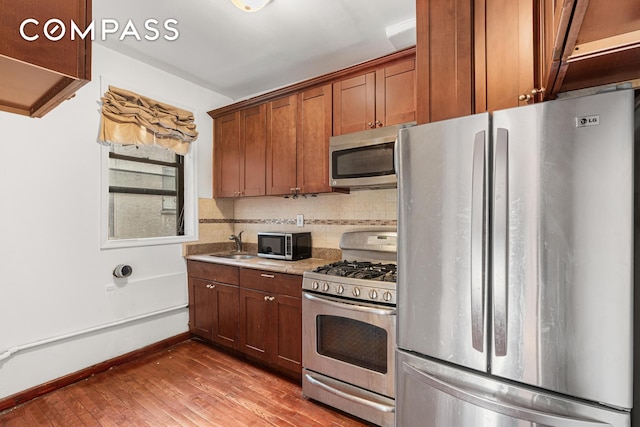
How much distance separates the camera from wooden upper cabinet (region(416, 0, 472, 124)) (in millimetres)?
1560

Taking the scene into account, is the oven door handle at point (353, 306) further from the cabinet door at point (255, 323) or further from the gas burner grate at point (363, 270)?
the cabinet door at point (255, 323)

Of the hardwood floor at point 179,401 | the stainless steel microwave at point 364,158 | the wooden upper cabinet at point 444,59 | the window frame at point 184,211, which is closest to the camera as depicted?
the wooden upper cabinet at point 444,59

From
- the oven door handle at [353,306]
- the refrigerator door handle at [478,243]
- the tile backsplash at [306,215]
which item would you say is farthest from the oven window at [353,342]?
the tile backsplash at [306,215]

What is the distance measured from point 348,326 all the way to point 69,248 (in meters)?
2.24

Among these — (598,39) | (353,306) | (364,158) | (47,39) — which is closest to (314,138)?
(364,158)

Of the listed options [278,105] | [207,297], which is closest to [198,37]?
[278,105]

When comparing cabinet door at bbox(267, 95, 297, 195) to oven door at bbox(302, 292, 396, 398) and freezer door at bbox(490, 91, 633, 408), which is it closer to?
oven door at bbox(302, 292, 396, 398)

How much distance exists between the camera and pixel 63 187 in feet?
7.95

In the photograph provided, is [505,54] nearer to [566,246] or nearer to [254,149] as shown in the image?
[566,246]

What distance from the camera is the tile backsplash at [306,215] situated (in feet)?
8.86

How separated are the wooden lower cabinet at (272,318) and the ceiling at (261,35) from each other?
189 cm

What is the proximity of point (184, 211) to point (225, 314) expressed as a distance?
124 centimetres

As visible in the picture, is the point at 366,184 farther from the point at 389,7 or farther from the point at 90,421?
the point at 90,421

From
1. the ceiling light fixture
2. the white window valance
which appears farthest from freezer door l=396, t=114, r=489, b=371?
the white window valance
